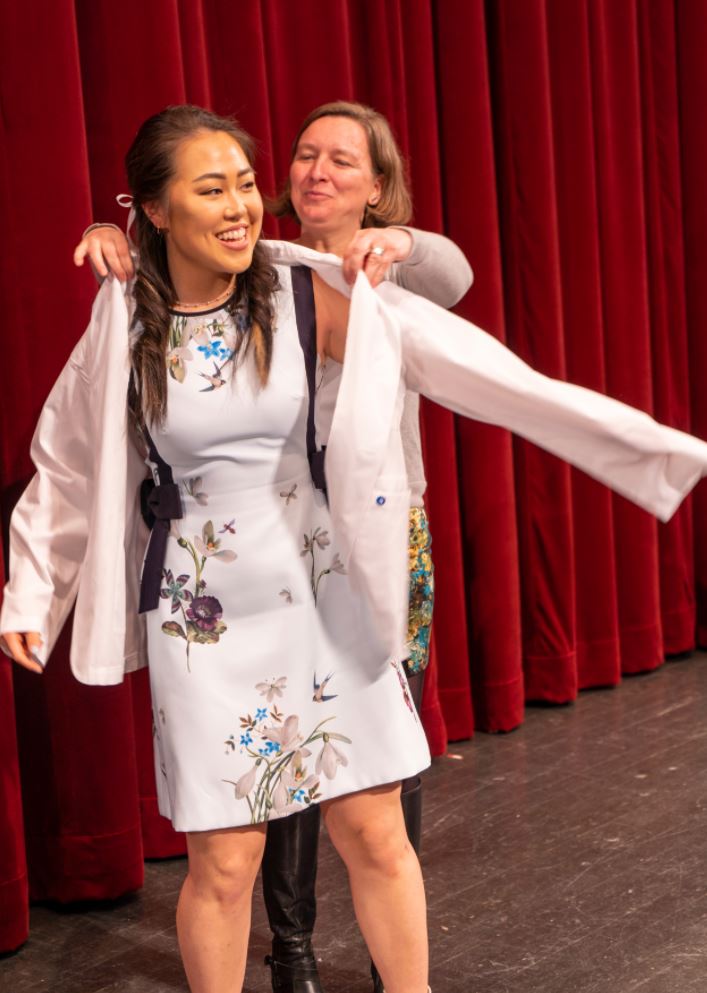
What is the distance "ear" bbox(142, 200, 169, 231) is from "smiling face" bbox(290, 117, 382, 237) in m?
0.46

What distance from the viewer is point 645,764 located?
332cm

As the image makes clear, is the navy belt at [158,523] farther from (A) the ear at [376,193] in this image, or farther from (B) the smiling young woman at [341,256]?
(A) the ear at [376,193]

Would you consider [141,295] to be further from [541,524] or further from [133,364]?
[541,524]

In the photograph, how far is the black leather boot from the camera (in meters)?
2.26

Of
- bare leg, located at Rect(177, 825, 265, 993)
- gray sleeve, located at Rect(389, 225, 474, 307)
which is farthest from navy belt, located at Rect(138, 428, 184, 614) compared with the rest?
gray sleeve, located at Rect(389, 225, 474, 307)

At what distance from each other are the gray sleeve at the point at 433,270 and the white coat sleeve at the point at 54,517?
521 mm

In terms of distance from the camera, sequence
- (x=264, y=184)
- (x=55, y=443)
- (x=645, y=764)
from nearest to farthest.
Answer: (x=55, y=443), (x=264, y=184), (x=645, y=764)

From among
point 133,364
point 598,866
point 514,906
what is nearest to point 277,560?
point 133,364

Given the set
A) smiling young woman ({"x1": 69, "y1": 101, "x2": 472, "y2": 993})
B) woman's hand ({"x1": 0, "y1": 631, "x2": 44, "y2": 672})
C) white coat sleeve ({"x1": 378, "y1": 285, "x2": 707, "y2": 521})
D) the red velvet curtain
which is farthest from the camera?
the red velvet curtain

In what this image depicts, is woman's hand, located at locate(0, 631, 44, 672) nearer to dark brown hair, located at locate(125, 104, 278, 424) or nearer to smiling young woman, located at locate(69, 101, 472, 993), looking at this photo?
dark brown hair, located at locate(125, 104, 278, 424)

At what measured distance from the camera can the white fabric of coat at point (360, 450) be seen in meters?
1.82

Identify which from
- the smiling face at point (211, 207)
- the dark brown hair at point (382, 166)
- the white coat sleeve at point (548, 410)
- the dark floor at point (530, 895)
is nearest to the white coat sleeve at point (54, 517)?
the smiling face at point (211, 207)

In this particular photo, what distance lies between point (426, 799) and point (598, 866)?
585mm

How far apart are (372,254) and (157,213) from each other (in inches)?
12.4
